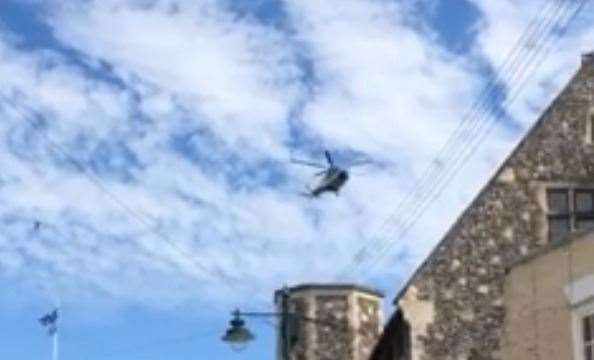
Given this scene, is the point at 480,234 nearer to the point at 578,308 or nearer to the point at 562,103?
the point at 562,103

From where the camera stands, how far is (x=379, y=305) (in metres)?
A: 32.0

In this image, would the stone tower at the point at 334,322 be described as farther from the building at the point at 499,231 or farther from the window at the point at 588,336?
the window at the point at 588,336

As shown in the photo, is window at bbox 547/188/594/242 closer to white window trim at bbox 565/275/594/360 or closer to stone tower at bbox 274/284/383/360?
stone tower at bbox 274/284/383/360

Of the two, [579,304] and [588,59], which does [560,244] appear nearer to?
[579,304]

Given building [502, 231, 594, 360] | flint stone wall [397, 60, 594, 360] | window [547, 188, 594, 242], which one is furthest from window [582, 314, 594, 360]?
window [547, 188, 594, 242]

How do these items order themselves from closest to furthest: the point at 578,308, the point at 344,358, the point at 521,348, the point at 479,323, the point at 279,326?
the point at 578,308, the point at 521,348, the point at 279,326, the point at 479,323, the point at 344,358

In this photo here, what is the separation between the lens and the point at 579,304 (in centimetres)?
1684

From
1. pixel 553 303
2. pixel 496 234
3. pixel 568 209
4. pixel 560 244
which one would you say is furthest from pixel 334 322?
pixel 560 244

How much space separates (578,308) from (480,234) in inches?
367

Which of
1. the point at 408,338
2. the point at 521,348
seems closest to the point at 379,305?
the point at 408,338

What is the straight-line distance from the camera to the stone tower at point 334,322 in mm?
30578

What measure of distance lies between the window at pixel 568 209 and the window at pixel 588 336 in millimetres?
9557

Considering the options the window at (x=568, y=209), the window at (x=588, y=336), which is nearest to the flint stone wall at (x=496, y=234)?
the window at (x=568, y=209)

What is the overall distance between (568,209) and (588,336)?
33.1 ft
